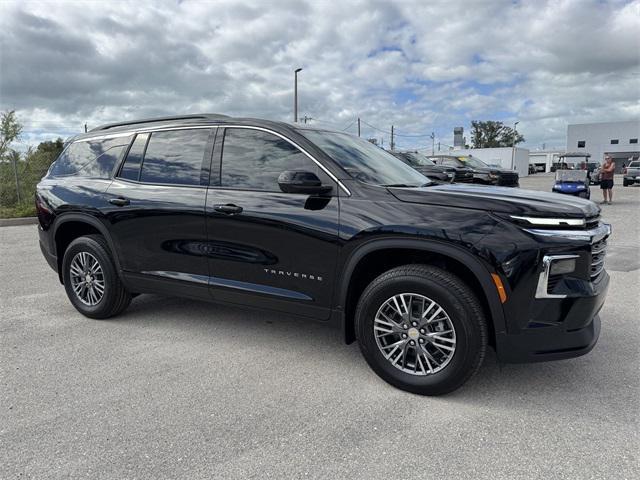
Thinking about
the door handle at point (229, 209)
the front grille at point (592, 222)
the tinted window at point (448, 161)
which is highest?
the tinted window at point (448, 161)

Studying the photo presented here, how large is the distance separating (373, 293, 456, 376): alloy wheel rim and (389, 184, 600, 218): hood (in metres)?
0.63

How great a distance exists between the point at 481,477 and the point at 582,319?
3.85 feet

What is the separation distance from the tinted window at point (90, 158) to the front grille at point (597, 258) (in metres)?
3.91

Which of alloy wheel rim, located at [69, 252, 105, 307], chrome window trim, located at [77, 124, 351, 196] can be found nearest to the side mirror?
chrome window trim, located at [77, 124, 351, 196]

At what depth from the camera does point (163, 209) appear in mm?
4008

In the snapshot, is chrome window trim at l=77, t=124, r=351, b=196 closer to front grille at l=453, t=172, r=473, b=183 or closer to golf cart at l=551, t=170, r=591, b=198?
front grille at l=453, t=172, r=473, b=183

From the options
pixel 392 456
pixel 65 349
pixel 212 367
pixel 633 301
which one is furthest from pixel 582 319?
pixel 65 349

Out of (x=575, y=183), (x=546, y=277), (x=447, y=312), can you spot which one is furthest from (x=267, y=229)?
(x=575, y=183)

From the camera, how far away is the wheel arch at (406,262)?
9.43 ft

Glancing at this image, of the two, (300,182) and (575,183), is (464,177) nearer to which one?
(575,183)

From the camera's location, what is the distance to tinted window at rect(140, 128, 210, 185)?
3965 millimetres

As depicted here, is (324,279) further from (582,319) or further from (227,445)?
(582,319)

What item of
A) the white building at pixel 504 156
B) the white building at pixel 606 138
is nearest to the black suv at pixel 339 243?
the white building at pixel 504 156

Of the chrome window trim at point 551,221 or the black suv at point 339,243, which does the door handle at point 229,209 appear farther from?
the chrome window trim at point 551,221
